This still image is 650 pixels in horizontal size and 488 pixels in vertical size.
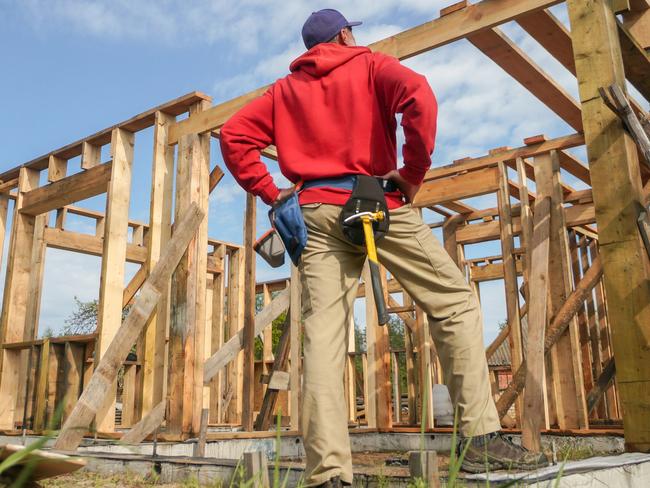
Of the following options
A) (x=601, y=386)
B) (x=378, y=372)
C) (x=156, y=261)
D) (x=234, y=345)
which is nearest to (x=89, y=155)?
(x=156, y=261)

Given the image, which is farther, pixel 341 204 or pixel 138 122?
pixel 138 122

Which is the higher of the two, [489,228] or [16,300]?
[489,228]

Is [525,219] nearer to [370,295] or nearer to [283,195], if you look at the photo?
[370,295]

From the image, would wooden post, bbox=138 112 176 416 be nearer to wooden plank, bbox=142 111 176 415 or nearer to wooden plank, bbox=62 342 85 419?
wooden plank, bbox=142 111 176 415

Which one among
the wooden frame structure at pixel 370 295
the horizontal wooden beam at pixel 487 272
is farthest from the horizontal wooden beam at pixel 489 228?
the horizontal wooden beam at pixel 487 272

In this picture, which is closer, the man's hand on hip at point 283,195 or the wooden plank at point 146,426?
the man's hand on hip at point 283,195

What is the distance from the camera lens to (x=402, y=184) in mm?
2518

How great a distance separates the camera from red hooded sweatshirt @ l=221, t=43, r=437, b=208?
7.91ft

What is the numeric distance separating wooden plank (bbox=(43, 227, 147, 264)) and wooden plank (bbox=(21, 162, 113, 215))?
88 centimetres

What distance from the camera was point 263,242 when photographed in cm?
287

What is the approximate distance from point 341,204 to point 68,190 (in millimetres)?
4998

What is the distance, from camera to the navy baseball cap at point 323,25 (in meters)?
2.67

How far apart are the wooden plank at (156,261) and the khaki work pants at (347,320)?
3597mm

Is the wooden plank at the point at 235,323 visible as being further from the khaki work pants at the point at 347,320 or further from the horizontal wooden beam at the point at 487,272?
the khaki work pants at the point at 347,320
